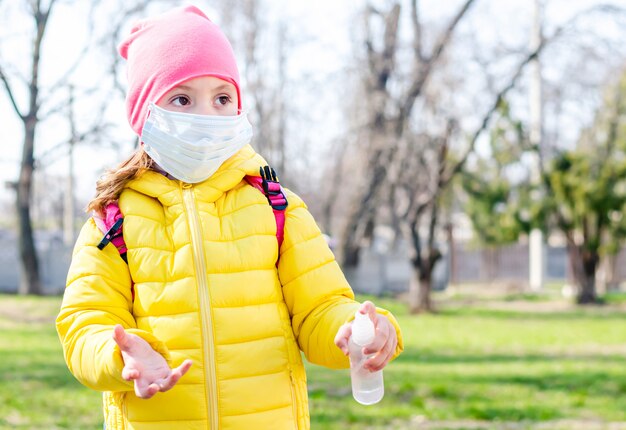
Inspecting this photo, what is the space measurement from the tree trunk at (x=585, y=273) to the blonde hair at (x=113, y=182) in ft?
56.1

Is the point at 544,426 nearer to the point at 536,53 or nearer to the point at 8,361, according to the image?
the point at 8,361

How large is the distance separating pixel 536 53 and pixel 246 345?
13.0 m

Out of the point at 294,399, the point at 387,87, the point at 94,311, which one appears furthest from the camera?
the point at 387,87

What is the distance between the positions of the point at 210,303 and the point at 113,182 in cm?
44

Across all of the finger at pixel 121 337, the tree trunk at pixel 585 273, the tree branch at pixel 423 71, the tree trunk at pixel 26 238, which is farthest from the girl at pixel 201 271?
the tree trunk at pixel 26 238

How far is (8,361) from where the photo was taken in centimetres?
961

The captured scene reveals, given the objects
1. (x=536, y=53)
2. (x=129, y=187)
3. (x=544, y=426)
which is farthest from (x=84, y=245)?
(x=536, y=53)

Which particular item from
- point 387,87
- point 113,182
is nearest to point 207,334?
point 113,182

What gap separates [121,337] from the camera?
176 cm

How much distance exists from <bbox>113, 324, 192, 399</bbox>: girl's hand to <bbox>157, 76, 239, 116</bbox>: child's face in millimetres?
697

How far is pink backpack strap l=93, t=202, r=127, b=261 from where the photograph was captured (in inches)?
82.2

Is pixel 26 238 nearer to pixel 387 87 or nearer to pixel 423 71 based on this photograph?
pixel 387 87

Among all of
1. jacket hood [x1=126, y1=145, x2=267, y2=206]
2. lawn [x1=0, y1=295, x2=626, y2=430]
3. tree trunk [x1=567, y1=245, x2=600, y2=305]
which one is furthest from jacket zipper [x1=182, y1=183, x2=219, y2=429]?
tree trunk [x1=567, y1=245, x2=600, y2=305]

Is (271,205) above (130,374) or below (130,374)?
above
